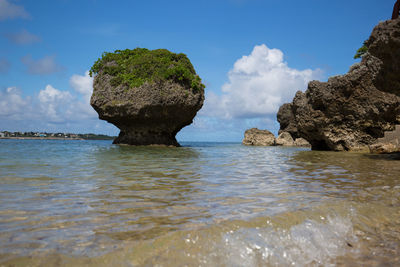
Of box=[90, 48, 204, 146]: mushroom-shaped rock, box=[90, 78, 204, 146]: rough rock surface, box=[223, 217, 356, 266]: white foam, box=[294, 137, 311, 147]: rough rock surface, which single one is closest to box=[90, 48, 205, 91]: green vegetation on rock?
box=[90, 48, 204, 146]: mushroom-shaped rock

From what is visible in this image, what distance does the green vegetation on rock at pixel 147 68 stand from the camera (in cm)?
2288

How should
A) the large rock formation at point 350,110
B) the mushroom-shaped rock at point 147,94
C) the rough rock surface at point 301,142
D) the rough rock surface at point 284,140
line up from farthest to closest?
the rough rock surface at point 284,140 < the rough rock surface at point 301,142 < the mushroom-shaped rock at point 147,94 < the large rock formation at point 350,110

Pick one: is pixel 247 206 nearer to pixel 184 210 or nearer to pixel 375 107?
pixel 184 210

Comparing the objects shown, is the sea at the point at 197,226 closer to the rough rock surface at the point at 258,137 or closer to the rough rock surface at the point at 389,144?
the rough rock surface at the point at 389,144

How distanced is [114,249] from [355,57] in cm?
3656

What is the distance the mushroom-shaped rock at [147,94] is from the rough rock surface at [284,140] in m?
20.2

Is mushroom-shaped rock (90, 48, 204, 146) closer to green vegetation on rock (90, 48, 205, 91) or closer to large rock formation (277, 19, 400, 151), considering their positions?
green vegetation on rock (90, 48, 205, 91)

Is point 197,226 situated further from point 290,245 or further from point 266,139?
point 266,139

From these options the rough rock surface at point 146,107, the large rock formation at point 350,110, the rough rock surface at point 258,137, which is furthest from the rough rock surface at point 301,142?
the rough rock surface at point 146,107

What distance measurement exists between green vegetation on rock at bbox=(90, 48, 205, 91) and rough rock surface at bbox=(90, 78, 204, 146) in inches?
21.2

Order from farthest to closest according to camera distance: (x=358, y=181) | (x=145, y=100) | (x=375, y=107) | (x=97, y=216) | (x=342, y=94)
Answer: (x=145, y=100), (x=342, y=94), (x=375, y=107), (x=358, y=181), (x=97, y=216)

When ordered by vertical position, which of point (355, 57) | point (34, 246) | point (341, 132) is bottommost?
point (34, 246)

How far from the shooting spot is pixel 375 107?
15.3m

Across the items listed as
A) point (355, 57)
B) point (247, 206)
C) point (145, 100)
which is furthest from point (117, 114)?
point (355, 57)
